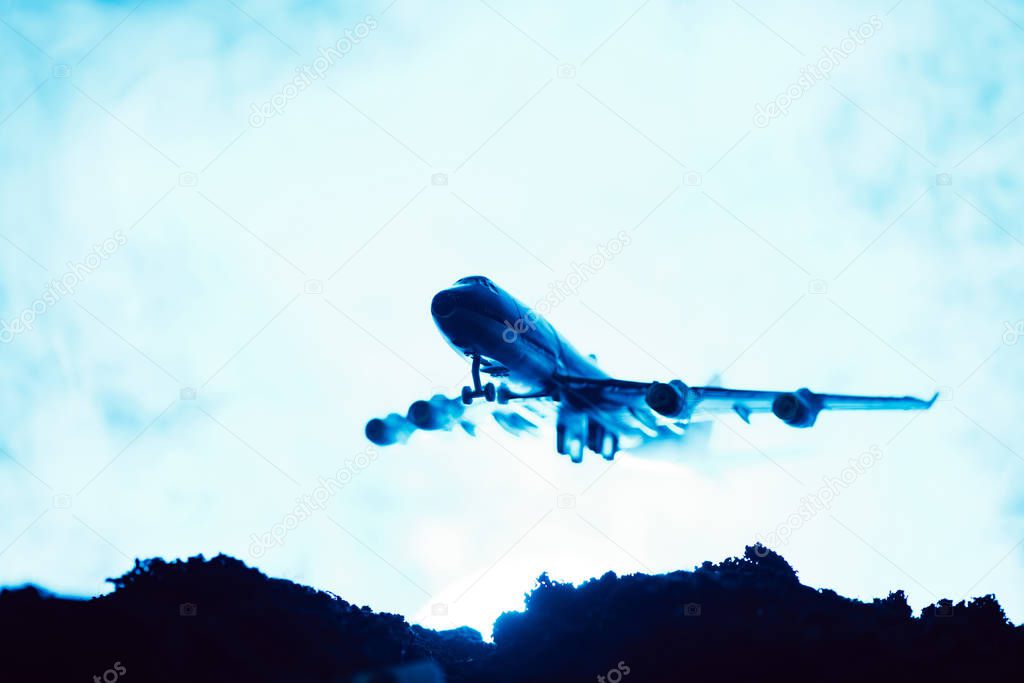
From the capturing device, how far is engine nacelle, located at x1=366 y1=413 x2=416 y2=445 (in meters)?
36.1

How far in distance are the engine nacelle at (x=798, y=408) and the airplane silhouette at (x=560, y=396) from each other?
1.5 inches

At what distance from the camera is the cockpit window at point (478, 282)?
105 feet

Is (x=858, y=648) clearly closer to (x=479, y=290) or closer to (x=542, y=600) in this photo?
(x=542, y=600)

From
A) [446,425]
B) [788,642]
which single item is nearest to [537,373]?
[446,425]

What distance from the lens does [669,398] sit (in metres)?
29.9

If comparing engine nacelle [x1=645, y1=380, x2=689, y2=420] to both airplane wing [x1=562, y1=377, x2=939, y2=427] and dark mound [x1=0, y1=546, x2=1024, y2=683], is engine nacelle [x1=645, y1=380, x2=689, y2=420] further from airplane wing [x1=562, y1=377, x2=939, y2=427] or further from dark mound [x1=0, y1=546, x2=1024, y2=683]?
dark mound [x1=0, y1=546, x2=1024, y2=683]

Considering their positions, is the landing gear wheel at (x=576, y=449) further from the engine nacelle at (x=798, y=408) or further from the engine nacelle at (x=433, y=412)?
the engine nacelle at (x=798, y=408)

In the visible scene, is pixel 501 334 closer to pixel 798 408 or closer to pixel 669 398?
pixel 669 398

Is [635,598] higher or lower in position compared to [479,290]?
lower

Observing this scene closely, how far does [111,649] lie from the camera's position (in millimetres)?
20750

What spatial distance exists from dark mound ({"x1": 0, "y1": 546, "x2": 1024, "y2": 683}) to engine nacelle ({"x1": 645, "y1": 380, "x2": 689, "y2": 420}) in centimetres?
684

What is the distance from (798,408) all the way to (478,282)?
15.0 m

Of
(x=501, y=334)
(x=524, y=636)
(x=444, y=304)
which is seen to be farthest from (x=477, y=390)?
(x=524, y=636)

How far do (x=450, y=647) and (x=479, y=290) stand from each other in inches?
681
